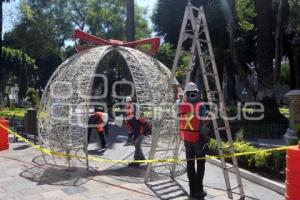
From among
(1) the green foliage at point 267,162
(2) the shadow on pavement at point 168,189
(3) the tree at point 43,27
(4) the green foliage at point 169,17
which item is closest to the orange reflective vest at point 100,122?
(2) the shadow on pavement at point 168,189

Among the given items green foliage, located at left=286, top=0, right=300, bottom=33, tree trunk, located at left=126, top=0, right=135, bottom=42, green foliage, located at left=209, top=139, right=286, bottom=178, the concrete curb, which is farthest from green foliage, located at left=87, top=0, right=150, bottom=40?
the concrete curb

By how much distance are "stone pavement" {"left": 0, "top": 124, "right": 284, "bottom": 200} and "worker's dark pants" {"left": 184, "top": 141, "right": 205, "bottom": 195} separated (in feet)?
0.85

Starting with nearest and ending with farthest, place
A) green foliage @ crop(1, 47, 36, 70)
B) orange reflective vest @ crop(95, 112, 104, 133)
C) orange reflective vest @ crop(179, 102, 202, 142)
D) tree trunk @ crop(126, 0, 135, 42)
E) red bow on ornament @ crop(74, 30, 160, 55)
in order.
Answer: orange reflective vest @ crop(179, 102, 202, 142)
red bow on ornament @ crop(74, 30, 160, 55)
orange reflective vest @ crop(95, 112, 104, 133)
tree trunk @ crop(126, 0, 135, 42)
green foliage @ crop(1, 47, 36, 70)

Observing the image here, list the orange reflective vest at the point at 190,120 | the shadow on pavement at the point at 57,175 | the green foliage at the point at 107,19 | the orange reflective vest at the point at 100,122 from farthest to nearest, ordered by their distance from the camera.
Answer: the green foliage at the point at 107,19
the orange reflective vest at the point at 100,122
the shadow on pavement at the point at 57,175
the orange reflective vest at the point at 190,120

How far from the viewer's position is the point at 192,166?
704 centimetres

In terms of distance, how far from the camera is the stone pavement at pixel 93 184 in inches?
282

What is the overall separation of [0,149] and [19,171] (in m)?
3.34

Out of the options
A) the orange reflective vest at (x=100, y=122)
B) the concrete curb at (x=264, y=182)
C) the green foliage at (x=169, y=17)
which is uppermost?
the green foliage at (x=169, y=17)

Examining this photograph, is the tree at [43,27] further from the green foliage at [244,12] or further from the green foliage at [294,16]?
the green foliage at [294,16]

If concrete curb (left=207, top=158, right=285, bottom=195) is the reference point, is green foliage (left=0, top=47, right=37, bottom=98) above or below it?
above

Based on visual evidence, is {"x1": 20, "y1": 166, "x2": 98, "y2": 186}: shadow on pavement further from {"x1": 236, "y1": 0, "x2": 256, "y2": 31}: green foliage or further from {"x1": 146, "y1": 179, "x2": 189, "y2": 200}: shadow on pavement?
{"x1": 236, "y1": 0, "x2": 256, "y2": 31}: green foliage

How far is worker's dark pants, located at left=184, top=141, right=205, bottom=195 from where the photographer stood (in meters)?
6.92

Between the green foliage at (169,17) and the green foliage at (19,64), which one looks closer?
the green foliage at (169,17)

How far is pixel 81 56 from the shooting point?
9727mm
